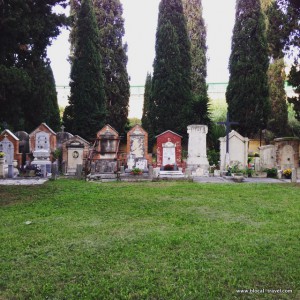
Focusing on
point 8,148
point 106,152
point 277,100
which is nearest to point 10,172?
point 8,148

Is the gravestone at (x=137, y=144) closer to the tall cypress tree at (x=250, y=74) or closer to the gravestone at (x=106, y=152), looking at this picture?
the gravestone at (x=106, y=152)

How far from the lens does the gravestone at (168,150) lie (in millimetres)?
16703

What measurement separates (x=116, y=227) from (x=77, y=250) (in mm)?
1226

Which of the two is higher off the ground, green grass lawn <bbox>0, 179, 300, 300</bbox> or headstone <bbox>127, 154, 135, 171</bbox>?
headstone <bbox>127, 154, 135, 171</bbox>

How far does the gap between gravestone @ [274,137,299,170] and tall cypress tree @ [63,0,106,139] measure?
1129cm

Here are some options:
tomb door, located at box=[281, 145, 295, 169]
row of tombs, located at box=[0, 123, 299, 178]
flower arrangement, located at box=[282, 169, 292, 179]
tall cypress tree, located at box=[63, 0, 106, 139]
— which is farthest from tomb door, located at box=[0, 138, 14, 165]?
tomb door, located at box=[281, 145, 295, 169]

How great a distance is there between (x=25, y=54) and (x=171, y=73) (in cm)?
1550

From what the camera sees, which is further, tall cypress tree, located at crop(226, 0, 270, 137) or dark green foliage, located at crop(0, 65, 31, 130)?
tall cypress tree, located at crop(226, 0, 270, 137)

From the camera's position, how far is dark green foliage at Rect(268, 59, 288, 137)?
2334 cm

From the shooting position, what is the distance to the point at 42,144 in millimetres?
16938

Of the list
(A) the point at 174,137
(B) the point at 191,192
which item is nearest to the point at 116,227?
(B) the point at 191,192

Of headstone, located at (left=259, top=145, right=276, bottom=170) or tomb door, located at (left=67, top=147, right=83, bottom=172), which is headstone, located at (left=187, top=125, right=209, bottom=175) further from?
tomb door, located at (left=67, top=147, right=83, bottom=172)

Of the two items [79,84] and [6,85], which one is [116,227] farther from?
[79,84]

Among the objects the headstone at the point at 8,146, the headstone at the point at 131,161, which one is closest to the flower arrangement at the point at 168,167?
the headstone at the point at 131,161
